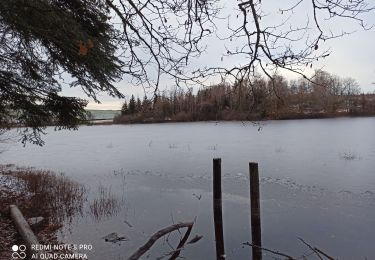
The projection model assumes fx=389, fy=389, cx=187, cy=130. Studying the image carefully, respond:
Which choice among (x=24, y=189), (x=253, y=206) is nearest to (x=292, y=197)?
(x=253, y=206)

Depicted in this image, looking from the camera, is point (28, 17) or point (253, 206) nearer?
point (28, 17)

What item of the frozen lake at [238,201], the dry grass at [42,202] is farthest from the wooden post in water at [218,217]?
the dry grass at [42,202]

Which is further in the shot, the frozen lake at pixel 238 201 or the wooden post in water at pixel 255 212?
the frozen lake at pixel 238 201

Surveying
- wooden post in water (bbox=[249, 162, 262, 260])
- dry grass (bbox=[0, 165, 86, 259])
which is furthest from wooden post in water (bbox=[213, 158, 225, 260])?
dry grass (bbox=[0, 165, 86, 259])

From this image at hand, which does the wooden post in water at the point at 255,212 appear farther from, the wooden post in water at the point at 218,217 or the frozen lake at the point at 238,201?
the wooden post in water at the point at 218,217

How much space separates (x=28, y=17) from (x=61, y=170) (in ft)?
51.5

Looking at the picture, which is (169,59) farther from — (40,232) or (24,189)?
(24,189)

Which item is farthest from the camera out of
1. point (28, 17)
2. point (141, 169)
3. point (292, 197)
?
point (141, 169)

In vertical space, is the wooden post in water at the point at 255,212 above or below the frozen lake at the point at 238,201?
above

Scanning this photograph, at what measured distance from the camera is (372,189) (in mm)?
12922

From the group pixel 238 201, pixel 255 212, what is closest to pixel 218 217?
pixel 255 212

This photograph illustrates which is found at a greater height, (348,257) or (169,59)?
(169,59)

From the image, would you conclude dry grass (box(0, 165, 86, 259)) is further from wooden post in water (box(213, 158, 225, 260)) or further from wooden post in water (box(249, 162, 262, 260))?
wooden post in water (box(249, 162, 262, 260))

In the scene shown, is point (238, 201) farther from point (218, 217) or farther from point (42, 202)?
point (42, 202)
